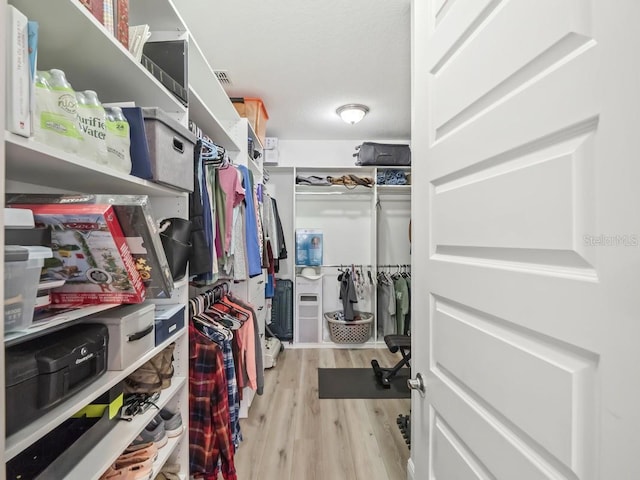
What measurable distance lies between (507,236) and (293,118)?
285 centimetres

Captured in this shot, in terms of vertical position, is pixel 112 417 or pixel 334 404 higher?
pixel 112 417

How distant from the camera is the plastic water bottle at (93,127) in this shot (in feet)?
2.30

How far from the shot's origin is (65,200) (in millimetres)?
677

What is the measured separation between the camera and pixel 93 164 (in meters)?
0.72

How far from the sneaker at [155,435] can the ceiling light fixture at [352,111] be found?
273 cm

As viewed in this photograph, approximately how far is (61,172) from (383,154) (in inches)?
121

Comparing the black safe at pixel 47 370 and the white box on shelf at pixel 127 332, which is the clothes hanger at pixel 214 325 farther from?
the black safe at pixel 47 370

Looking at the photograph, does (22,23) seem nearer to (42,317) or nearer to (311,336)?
(42,317)

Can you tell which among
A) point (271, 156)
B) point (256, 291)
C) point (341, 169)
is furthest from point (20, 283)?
point (341, 169)

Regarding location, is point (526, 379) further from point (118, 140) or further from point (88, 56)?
point (88, 56)

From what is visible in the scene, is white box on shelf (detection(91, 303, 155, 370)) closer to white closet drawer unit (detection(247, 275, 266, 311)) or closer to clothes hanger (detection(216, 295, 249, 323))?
clothes hanger (detection(216, 295, 249, 323))

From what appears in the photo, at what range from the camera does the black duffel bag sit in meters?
3.34

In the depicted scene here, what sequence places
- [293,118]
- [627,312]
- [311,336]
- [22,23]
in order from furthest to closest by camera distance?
[311,336], [293,118], [22,23], [627,312]

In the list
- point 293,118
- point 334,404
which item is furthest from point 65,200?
point 293,118
